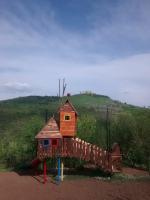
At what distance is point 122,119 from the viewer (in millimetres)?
47656

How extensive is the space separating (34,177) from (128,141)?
45.8 ft

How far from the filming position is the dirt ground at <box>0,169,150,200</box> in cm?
2798

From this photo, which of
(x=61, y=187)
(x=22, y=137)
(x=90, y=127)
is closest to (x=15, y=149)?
(x=22, y=137)

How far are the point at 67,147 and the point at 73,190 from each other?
16.8 feet

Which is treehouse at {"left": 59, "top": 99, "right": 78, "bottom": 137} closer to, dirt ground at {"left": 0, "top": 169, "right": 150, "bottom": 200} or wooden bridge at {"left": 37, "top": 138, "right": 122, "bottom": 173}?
wooden bridge at {"left": 37, "top": 138, "right": 122, "bottom": 173}

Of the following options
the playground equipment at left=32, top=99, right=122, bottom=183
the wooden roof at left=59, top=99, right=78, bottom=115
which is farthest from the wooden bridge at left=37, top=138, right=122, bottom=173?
the wooden roof at left=59, top=99, right=78, bottom=115

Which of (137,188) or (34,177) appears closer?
(137,188)

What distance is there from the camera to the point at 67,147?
34.2m

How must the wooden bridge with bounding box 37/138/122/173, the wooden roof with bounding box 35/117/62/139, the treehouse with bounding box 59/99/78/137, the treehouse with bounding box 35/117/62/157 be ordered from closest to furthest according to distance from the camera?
the wooden bridge with bounding box 37/138/122/173
the treehouse with bounding box 35/117/62/157
the wooden roof with bounding box 35/117/62/139
the treehouse with bounding box 59/99/78/137

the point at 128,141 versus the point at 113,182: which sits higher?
the point at 128,141

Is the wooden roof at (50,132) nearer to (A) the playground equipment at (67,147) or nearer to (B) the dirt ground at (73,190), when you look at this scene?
(A) the playground equipment at (67,147)

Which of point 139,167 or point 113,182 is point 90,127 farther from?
point 113,182

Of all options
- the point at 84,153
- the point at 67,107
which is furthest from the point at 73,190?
the point at 67,107

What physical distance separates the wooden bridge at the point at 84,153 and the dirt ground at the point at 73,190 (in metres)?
1.73
